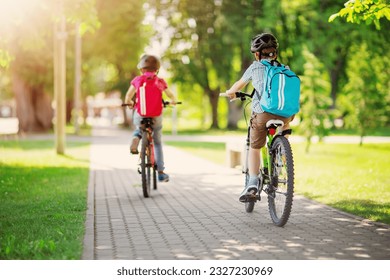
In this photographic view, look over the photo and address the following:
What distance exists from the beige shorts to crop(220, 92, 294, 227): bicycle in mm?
70

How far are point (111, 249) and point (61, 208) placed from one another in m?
2.90

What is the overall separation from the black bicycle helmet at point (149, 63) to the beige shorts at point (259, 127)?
2.87m

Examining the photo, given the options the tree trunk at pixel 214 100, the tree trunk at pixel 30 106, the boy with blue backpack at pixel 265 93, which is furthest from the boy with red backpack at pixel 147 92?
the tree trunk at pixel 214 100

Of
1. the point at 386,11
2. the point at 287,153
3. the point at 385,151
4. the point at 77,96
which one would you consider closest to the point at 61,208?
the point at 287,153

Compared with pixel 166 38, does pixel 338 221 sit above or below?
below

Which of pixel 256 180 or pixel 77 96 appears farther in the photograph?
pixel 77 96

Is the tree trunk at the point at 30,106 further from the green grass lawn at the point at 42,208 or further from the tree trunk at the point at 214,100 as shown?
the green grass lawn at the point at 42,208

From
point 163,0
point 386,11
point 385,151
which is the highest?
point 163,0

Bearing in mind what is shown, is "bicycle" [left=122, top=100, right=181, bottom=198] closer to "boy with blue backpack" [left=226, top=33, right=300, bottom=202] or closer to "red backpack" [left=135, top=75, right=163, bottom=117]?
"red backpack" [left=135, top=75, right=163, bottom=117]

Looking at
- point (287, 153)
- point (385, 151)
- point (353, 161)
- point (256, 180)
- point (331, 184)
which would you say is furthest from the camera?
point (385, 151)

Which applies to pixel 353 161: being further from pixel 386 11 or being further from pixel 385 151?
pixel 386 11

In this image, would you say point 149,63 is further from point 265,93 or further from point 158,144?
point 265,93

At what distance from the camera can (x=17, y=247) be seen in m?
6.46

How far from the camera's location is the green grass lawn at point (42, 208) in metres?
6.42
